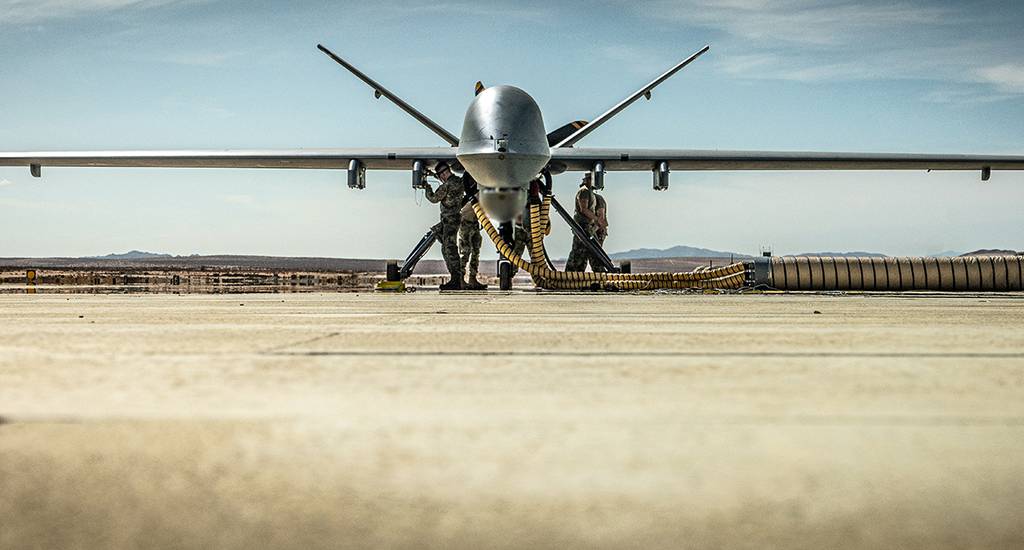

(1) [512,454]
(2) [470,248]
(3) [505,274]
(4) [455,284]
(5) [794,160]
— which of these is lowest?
(4) [455,284]

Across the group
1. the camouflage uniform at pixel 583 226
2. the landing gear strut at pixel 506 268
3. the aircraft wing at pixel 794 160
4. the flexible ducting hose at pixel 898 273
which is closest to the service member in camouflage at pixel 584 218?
the camouflage uniform at pixel 583 226

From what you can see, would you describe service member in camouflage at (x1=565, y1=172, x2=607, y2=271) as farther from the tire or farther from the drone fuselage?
the drone fuselage

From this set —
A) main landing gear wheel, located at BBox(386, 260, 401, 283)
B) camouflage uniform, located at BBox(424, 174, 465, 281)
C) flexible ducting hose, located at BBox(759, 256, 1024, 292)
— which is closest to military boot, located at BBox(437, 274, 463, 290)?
camouflage uniform, located at BBox(424, 174, 465, 281)

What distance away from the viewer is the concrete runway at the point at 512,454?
131cm

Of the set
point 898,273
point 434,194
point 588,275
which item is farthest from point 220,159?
point 898,273

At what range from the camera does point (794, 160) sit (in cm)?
2484

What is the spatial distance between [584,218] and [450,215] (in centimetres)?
400

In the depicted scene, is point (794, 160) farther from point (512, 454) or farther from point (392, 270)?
point (512, 454)

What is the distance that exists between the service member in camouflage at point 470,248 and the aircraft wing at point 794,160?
10.4 ft

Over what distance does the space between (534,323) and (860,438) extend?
4.44 meters

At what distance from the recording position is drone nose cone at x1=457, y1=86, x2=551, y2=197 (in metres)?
17.8

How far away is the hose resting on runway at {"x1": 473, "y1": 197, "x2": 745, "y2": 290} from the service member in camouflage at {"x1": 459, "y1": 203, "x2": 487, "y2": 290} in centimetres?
269

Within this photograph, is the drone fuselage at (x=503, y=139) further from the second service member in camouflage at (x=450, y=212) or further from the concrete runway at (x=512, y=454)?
the concrete runway at (x=512, y=454)

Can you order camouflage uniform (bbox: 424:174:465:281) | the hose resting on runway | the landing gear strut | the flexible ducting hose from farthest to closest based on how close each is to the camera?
camouflage uniform (bbox: 424:174:465:281)
the landing gear strut
the flexible ducting hose
the hose resting on runway
